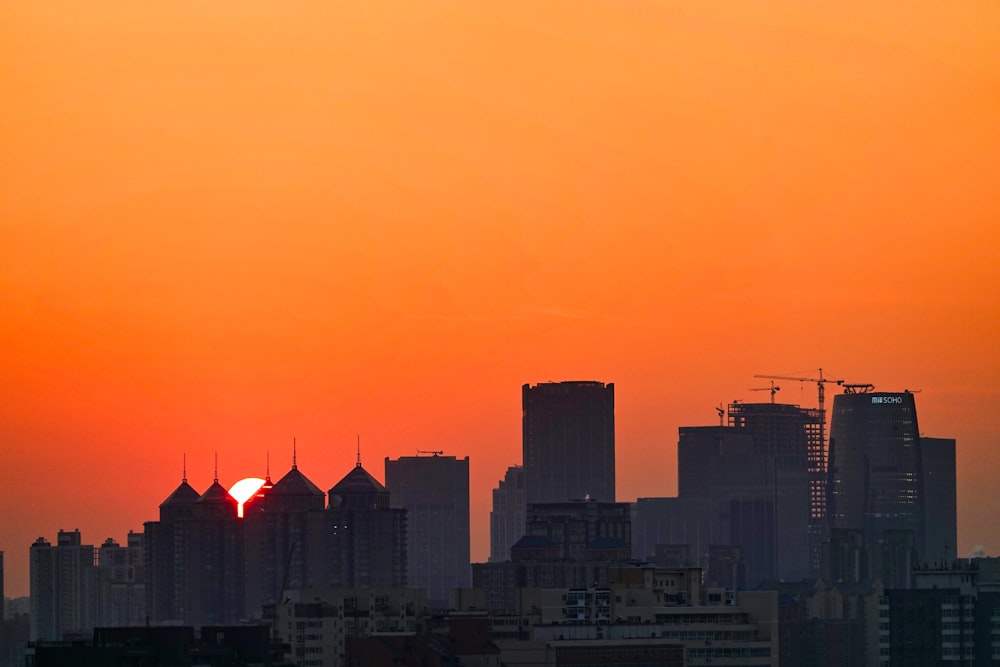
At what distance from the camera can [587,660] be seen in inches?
6988

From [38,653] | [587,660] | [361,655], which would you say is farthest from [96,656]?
[587,660]

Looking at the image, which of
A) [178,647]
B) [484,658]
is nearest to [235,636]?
[178,647]

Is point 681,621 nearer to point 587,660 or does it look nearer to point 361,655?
point 587,660

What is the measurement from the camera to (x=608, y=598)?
636ft

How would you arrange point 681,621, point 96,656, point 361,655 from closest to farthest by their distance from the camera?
point 96,656 → point 361,655 → point 681,621

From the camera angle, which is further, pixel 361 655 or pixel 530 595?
pixel 530 595

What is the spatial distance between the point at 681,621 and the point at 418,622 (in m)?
19.8

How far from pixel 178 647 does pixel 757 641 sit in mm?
51294

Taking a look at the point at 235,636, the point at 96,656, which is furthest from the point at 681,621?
the point at 96,656

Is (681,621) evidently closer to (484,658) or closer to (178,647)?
(484,658)

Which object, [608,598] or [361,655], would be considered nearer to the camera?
[361,655]

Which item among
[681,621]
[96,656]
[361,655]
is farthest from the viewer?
[681,621]

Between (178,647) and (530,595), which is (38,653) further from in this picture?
(530,595)

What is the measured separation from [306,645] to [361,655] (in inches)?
765
